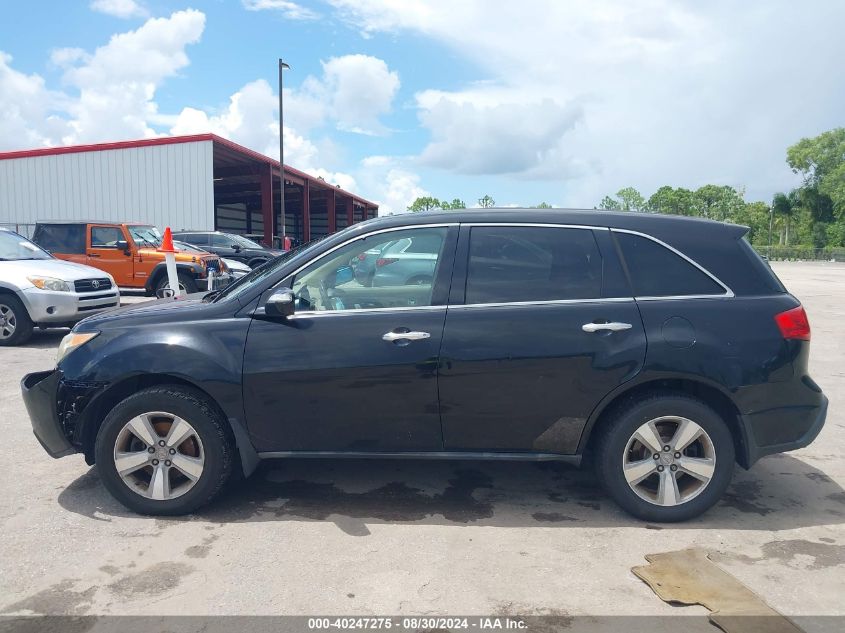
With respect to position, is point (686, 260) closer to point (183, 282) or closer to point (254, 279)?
point (254, 279)

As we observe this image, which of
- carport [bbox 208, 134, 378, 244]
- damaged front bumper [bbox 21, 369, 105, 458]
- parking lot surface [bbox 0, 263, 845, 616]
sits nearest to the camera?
parking lot surface [bbox 0, 263, 845, 616]

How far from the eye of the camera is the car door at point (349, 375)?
357 cm

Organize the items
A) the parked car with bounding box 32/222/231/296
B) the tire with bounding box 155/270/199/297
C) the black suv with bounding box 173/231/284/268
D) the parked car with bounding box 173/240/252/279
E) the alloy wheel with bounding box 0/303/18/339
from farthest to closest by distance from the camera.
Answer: the black suv with bounding box 173/231/284/268, the parked car with bounding box 173/240/252/279, the parked car with bounding box 32/222/231/296, the tire with bounding box 155/270/199/297, the alloy wheel with bounding box 0/303/18/339

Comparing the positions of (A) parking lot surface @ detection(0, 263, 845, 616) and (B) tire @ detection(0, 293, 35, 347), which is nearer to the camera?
(A) parking lot surface @ detection(0, 263, 845, 616)

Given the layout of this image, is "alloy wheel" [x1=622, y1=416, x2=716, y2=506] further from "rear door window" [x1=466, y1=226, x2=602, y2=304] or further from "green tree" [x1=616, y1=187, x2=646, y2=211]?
"green tree" [x1=616, y1=187, x2=646, y2=211]

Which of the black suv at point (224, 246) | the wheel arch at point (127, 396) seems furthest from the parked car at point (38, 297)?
the black suv at point (224, 246)

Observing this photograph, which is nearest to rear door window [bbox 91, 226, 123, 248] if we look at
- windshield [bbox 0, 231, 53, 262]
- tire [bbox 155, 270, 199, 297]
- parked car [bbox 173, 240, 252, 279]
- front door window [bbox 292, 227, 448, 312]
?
tire [bbox 155, 270, 199, 297]

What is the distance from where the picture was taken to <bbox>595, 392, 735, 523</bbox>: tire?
140 inches

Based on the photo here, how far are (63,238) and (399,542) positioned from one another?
12.5 metres

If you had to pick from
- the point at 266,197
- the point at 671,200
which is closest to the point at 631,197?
the point at 671,200

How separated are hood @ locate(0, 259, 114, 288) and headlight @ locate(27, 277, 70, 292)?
49mm

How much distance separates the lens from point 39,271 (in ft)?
29.8

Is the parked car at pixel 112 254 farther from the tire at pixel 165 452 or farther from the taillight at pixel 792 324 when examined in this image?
the taillight at pixel 792 324

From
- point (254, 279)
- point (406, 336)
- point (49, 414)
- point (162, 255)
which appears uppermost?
point (162, 255)
